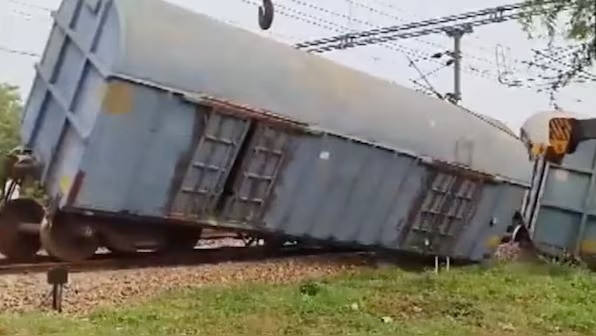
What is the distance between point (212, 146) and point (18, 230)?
2.86m

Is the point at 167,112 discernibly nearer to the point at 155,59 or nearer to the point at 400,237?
the point at 155,59

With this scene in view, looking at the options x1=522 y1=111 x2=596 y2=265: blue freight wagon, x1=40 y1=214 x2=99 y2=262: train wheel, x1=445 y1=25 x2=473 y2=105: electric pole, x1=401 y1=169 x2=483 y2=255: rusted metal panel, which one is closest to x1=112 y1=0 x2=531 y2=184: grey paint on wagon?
x1=401 y1=169 x2=483 y2=255: rusted metal panel

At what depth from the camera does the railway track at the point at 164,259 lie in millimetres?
10445

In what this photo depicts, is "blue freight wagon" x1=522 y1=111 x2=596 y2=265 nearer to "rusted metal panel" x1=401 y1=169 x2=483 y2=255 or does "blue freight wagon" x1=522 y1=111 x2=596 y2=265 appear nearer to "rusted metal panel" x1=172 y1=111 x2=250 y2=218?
"rusted metal panel" x1=401 y1=169 x2=483 y2=255

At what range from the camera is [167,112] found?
9.95 meters

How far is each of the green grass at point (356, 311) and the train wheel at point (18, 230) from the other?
2.84m

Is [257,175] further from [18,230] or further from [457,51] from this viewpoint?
[457,51]

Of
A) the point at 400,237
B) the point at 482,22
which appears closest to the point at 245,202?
the point at 400,237

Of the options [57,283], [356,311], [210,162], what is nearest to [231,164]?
[210,162]

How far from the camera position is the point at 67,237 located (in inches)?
412

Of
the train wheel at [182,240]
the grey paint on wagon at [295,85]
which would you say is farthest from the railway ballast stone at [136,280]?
the grey paint on wagon at [295,85]

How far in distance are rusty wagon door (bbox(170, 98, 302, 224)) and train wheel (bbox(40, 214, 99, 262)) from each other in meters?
1.17

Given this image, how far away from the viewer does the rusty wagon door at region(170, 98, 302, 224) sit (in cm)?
1033

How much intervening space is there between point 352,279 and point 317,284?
1.22 metres
